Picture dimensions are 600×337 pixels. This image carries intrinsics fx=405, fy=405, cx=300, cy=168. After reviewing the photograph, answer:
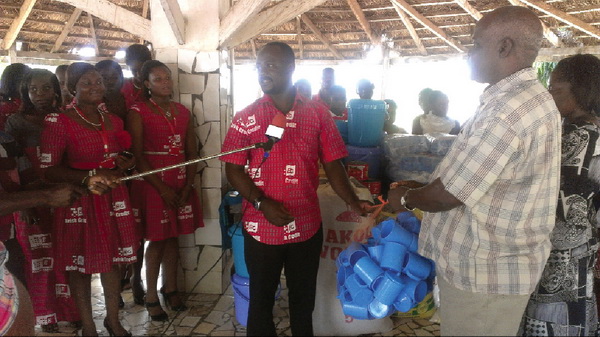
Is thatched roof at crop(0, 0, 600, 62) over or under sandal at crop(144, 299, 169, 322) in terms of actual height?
over

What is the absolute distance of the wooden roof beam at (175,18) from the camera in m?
2.71

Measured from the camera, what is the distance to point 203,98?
10.1 feet

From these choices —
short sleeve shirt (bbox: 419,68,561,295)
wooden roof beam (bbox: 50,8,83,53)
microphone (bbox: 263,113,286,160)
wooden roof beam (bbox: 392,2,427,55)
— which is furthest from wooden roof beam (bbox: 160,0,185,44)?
wooden roof beam (bbox: 50,8,83,53)

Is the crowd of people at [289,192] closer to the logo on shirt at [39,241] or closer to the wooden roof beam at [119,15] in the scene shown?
the logo on shirt at [39,241]

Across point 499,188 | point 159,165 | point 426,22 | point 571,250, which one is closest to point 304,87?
point 159,165

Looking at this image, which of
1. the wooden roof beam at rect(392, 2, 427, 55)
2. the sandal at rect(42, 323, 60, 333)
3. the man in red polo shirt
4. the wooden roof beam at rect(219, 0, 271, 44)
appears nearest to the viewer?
the man in red polo shirt

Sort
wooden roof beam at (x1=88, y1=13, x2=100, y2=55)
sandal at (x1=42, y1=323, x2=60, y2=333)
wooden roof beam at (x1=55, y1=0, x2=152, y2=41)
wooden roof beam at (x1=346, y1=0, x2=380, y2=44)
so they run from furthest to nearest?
wooden roof beam at (x1=88, y1=13, x2=100, y2=55) → wooden roof beam at (x1=346, y1=0, x2=380, y2=44) → wooden roof beam at (x1=55, y1=0, x2=152, y2=41) → sandal at (x1=42, y1=323, x2=60, y2=333)

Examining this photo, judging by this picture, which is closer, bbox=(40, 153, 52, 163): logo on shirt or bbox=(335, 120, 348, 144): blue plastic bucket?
bbox=(40, 153, 52, 163): logo on shirt

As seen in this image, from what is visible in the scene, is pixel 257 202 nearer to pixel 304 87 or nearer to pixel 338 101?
pixel 338 101

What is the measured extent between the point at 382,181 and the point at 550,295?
1681 millimetres

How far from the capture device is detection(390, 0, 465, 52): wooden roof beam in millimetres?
6772

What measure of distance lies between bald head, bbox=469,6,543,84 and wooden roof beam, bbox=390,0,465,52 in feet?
19.1

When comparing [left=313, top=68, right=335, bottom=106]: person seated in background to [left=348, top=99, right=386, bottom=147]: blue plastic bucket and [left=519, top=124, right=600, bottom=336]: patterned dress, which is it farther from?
[left=519, top=124, right=600, bottom=336]: patterned dress

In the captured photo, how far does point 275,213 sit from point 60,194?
0.93 meters
